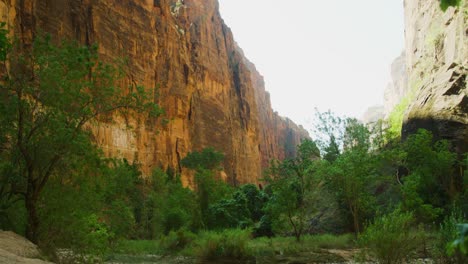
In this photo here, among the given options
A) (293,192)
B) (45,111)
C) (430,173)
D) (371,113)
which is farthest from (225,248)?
(371,113)

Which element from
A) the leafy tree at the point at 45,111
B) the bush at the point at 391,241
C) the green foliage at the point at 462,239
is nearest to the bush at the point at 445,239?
the bush at the point at 391,241

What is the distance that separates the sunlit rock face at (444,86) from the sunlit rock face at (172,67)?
21311 millimetres

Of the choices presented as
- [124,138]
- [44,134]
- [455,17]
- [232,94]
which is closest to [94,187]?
[44,134]

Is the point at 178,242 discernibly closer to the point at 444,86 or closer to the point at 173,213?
the point at 173,213

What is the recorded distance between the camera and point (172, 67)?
65.3m

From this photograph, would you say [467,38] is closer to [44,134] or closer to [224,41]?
[44,134]

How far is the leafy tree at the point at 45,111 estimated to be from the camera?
11.4m

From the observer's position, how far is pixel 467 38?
30.2 m

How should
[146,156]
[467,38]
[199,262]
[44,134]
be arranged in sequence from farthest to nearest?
1. [146,156]
2. [467,38]
3. [199,262]
4. [44,134]

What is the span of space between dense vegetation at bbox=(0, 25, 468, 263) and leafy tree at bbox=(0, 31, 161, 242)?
0.03 m

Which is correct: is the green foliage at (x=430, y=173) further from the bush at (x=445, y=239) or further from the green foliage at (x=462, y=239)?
the green foliage at (x=462, y=239)

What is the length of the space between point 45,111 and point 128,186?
23687 mm

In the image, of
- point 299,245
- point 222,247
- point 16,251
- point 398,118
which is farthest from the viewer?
point 398,118

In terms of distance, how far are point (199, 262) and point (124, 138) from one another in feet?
112
